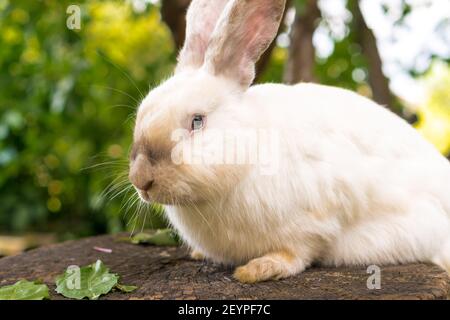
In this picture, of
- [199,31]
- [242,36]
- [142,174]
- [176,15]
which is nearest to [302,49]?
[176,15]

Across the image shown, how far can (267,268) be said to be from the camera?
8.25 ft

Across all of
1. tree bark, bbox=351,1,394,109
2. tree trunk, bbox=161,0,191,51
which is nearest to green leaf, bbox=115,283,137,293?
tree trunk, bbox=161,0,191,51

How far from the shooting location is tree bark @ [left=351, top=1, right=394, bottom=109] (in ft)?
16.1

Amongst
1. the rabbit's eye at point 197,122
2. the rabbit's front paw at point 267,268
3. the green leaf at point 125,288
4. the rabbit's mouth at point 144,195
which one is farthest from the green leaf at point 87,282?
the rabbit's eye at point 197,122

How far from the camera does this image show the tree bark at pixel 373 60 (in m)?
4.92

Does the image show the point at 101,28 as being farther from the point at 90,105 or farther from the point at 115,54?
the point at 90,105

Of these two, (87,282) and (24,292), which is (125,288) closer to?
(87,282)

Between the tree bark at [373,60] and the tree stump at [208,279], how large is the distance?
8.10ft

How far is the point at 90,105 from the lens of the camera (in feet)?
19.6

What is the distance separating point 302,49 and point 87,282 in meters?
2.76

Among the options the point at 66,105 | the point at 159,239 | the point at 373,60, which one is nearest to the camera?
the point at 159,239

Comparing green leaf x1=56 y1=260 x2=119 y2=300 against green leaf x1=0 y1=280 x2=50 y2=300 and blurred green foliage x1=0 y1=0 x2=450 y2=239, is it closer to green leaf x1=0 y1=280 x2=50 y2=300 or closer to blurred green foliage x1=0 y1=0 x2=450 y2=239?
green leaf x1=0 y1=280 x2=50 y2=300
